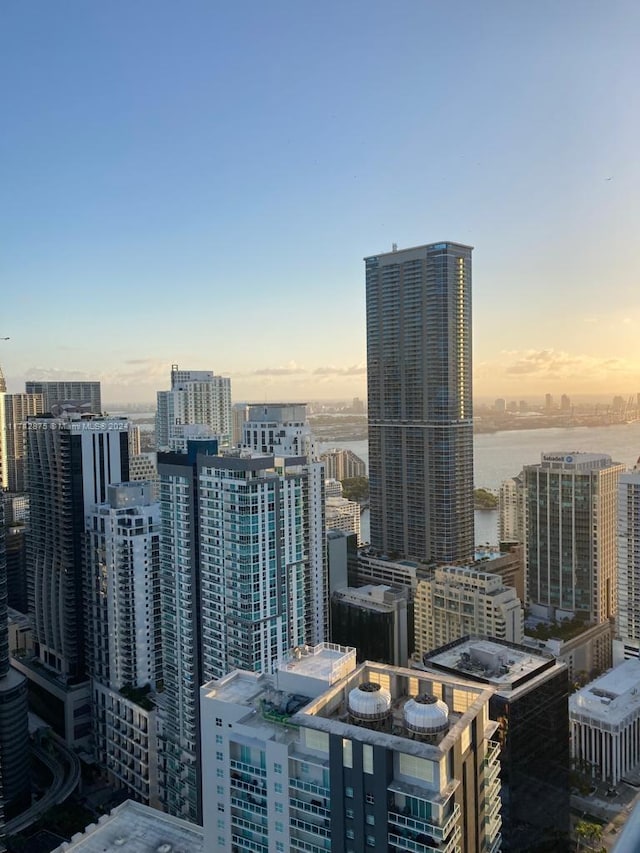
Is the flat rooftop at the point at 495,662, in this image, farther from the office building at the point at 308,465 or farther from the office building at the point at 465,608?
the office building at the point at 465,608

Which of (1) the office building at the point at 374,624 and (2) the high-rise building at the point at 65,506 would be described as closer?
(2) the high-rise building at the point at 65,506

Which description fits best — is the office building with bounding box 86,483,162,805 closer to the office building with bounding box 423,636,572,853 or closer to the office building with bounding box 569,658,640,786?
the office building with bounding box 423,636,572,853

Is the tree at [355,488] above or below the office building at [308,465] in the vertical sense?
below

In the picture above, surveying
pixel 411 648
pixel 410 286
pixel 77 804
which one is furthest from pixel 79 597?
pixel 410 286

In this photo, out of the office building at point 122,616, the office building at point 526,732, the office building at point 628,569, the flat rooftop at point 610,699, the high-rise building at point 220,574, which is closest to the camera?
the office building at point 526,732

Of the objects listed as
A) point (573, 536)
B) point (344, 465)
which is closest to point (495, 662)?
point (573, 536)

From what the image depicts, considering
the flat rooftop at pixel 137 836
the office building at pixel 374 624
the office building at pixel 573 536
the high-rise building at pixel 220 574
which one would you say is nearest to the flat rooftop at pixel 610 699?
the office building at pixel 573 536

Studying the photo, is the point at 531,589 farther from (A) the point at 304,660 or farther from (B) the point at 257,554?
(A) the point at 304,660
